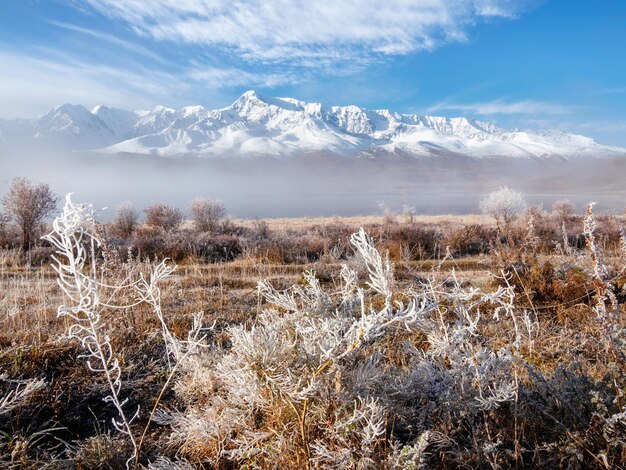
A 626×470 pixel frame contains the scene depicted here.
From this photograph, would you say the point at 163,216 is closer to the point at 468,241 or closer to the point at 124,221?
the point at 124,221

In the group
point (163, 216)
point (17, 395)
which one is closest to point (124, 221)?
point (163, 216)

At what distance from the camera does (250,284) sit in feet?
27.6

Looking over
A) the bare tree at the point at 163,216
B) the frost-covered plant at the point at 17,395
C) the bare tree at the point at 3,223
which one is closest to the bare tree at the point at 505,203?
the bare tree at the point at 163,216

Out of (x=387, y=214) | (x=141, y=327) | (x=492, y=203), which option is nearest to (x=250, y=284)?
(x=141, y=327)

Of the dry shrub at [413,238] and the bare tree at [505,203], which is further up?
the bare tree at [505,203]

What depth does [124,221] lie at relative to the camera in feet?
71.8

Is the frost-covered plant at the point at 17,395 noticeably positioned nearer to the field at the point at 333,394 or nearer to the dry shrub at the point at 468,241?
the field at the point at 333,394

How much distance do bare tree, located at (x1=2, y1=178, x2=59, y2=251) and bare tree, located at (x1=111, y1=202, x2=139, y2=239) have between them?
13.4ft

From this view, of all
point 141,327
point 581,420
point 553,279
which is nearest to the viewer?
point 581,420

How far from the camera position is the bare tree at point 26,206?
16.6 meters

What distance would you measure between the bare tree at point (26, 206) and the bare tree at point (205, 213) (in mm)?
7057

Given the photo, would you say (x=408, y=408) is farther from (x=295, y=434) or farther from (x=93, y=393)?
(x=93, y=393)

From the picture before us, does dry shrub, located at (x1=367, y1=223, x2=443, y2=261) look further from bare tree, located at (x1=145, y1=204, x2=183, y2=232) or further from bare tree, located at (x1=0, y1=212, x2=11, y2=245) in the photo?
bare tree, located at (x1=0, y1=212, x2=11, y2=245)

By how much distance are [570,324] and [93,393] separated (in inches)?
215
